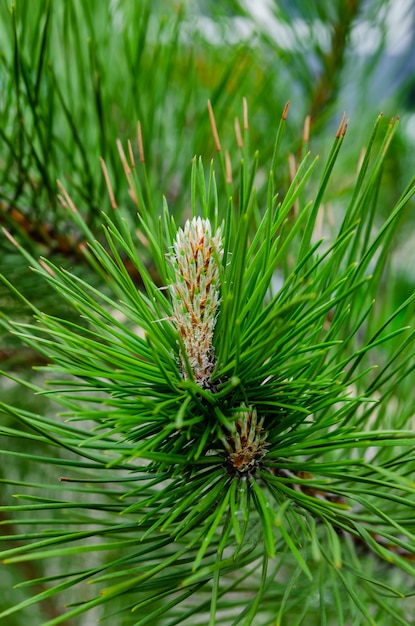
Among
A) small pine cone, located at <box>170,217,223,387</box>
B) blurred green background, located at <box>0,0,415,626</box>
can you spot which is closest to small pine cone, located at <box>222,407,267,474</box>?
small pine cone, located at <box>170,217,223,387</box>

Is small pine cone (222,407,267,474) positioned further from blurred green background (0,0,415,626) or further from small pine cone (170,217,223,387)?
blurred green background (0,0,415,626)

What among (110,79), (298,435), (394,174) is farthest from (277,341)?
(394,174)

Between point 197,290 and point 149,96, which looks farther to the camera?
point 149,96

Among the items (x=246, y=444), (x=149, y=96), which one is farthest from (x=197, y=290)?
(x=149, y=96)

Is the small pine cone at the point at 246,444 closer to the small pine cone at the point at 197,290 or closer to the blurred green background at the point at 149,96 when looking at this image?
the small pine cone at the point at 197,290

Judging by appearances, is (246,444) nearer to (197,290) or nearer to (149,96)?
(197,290)

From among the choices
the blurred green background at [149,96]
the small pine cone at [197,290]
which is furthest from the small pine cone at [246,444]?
the blurred green background at [149,96]
